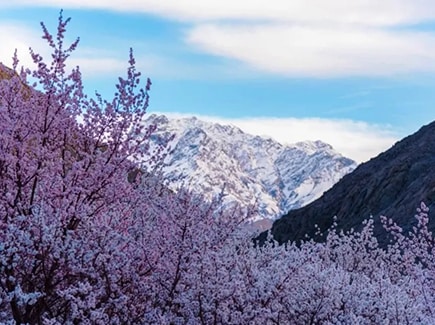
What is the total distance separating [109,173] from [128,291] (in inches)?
90.2

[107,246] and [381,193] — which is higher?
[381,193]

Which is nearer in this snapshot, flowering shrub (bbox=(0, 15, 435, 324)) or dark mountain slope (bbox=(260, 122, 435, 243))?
Result: flowering shrub (bbox=(0, 15, 435, 324))

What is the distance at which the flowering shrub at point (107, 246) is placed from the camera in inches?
420

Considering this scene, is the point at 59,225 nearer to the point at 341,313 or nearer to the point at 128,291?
the point at 128,291

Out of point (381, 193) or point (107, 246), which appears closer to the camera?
point (107, 246)

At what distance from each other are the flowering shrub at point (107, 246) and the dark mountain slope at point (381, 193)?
1637 inches

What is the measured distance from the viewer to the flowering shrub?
1067 centimetres

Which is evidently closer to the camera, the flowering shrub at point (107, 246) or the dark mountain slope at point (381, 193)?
the flowering shrub at point (107, 246)

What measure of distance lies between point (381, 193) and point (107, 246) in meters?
73.9

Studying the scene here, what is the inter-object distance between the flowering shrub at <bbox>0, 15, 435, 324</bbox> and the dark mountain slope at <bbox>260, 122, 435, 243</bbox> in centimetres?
4157

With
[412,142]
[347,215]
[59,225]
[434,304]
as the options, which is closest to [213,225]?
[59,225]

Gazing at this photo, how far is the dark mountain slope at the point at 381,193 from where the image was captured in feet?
218

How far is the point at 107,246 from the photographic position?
10.9 meters

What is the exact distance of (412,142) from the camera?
314ft
